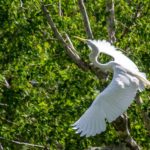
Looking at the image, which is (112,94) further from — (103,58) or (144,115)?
(103,58)

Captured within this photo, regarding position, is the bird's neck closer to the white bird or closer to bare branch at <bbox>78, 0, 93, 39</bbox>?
the white bird

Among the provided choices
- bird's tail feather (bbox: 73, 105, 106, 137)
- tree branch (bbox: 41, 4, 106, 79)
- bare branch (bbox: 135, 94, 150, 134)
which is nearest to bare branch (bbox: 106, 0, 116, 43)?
tree branch (bbox: 41, 4, 106, 79)

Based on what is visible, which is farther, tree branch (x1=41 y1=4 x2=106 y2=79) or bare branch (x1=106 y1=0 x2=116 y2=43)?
bare branch (x1=106 y1=0 x2=116 y2=43)

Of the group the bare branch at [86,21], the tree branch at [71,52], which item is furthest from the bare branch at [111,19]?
the tree branch at [71,52]

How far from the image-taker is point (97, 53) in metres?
12.6

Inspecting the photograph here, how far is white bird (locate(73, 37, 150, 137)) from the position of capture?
1058 centimetres

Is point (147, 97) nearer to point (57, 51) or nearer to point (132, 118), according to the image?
point (132, 118)

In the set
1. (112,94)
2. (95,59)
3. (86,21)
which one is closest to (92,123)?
(112,94)

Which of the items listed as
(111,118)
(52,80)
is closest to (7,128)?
(52,80)

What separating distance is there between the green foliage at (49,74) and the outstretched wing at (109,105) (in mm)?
1358

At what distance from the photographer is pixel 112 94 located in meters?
11.1

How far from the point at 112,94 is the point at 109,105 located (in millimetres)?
173

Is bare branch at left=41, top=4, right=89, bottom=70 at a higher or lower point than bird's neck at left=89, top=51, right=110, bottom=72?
higher

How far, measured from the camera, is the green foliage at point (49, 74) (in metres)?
13.1
